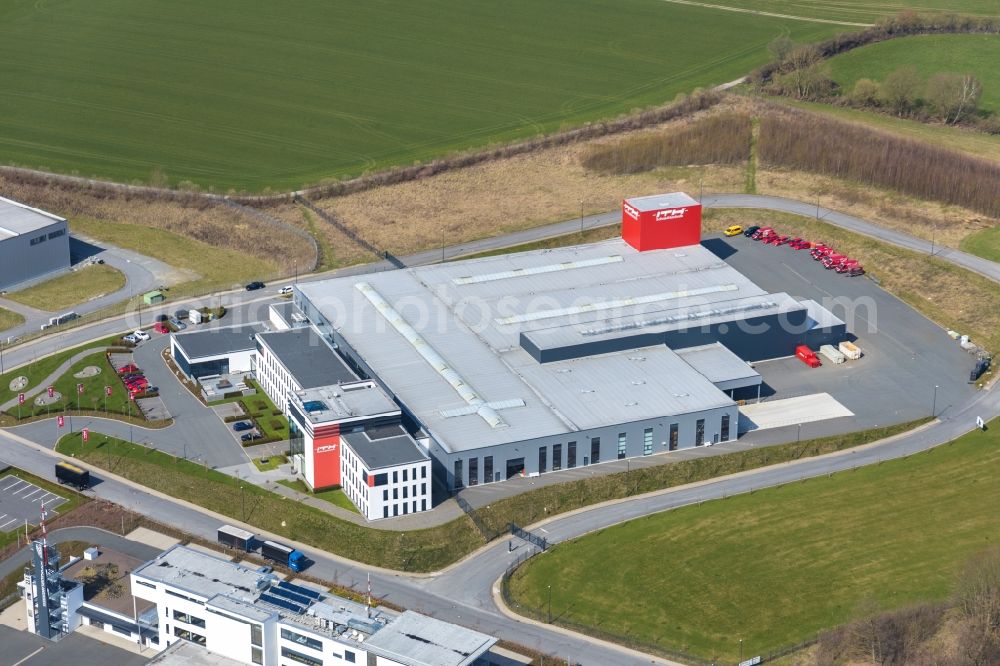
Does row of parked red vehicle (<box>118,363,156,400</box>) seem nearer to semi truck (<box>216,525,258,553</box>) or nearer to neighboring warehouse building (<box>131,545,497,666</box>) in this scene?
semi truck (<box>216,525,258,553</box>)

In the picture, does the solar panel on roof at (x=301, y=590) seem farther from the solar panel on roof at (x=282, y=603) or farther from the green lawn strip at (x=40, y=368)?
the green lawn strip at (x=40, y=368)

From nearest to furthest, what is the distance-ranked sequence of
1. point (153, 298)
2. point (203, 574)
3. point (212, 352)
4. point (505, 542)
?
point (203, 574) < point (505, 542) < point (212, 352) < point (153, 298)

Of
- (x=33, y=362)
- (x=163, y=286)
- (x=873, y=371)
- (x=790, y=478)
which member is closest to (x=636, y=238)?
(x=873, y=371)

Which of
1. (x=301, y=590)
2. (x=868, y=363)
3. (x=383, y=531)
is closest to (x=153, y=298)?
(x=383, y=531)

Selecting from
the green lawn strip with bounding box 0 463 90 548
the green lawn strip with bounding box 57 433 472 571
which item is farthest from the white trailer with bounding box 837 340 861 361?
the green lawn strip with bounding box 0 463 90 548

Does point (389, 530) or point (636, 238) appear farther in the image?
point (636, 238)

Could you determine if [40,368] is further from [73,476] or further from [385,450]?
[385,450]

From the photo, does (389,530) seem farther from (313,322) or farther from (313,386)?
(313,322)
